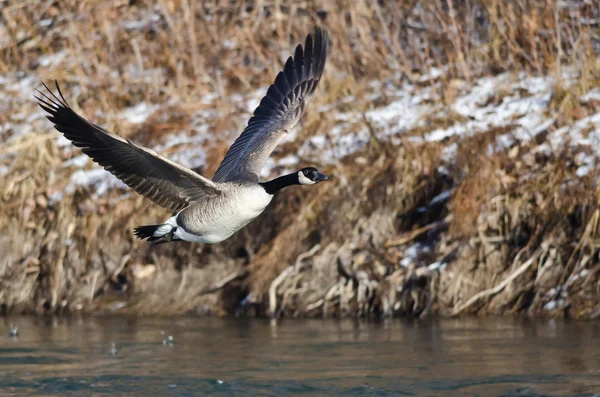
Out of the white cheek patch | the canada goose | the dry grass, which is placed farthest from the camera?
the dry grass

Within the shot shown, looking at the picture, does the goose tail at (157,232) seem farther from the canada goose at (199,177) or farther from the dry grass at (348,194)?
the dry grass at (348,194)

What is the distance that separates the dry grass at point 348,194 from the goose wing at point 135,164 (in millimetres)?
2944

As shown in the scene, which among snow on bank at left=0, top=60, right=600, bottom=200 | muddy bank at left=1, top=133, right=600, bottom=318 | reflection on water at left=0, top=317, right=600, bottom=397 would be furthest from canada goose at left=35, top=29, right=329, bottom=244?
snow on bank at left=0, top=60, right=600, bottom=200

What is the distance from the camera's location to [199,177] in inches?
259

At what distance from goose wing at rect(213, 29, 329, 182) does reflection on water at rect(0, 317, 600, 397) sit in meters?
1.50

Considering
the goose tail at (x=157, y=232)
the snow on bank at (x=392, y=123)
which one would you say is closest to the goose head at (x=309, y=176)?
the goose tail at (x=157, y=232)

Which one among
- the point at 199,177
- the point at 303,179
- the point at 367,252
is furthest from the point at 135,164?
the point at 367,252

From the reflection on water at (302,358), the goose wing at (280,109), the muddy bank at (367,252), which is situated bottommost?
the reflection on water at (302,358)

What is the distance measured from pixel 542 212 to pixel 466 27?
3982 millimetres

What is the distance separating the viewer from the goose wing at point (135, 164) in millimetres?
6367

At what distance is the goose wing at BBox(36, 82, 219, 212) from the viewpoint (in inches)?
251

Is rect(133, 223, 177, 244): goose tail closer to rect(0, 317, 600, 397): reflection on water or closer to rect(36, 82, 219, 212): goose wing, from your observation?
rect(36, 82, 219, 212): goose wing

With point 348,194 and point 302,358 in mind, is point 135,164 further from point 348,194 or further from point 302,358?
point 348,194

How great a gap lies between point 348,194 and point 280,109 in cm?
238
